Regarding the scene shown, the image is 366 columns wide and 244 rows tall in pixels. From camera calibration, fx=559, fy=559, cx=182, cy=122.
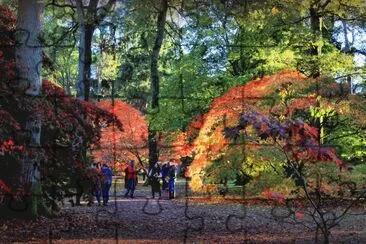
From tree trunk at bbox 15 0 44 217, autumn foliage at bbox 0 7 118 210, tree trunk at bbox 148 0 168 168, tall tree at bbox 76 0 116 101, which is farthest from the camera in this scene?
tree trunk at bbox 148 0 168 168

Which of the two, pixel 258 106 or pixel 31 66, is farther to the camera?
pixel 258 106

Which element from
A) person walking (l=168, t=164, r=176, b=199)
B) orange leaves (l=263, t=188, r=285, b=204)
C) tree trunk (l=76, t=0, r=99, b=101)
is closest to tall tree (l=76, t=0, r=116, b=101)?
tree trunk (l=76, t=0, r=99, b=101)

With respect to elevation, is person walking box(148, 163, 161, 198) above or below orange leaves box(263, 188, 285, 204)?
above

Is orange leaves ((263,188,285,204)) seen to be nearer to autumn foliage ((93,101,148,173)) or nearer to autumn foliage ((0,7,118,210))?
autumn foliage ((0,7,118,210))

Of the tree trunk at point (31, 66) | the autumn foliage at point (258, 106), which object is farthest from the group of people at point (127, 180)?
the tree trunk at point (31, 66)

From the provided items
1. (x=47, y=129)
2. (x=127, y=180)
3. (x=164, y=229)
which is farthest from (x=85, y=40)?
(x=164, y=229)

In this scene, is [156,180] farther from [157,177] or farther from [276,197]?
[276,197]

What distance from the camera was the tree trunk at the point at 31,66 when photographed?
1038 cm

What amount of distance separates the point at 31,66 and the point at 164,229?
12.9 feet

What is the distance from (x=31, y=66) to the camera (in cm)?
1049

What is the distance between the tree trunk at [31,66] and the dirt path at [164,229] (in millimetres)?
776

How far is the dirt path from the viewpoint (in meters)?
8.53

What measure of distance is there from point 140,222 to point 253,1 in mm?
7571

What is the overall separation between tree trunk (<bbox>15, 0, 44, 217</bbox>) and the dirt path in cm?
78
